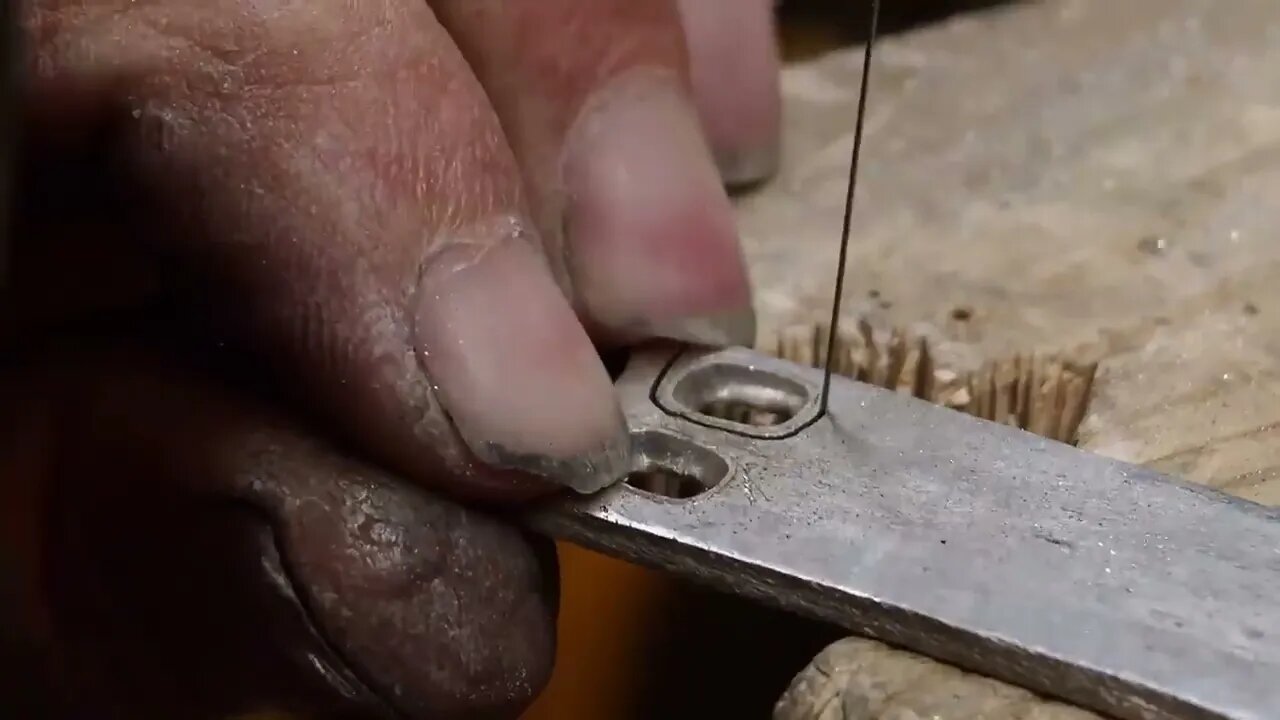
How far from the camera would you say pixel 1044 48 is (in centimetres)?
88

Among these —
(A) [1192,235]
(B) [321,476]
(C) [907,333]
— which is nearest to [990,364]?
(C) [907,333]

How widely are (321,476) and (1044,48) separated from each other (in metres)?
0.61

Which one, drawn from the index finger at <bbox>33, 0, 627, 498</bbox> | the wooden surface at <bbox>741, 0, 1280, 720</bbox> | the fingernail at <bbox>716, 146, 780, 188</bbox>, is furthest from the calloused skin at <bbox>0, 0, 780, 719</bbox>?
the fingernail at <bbox>716, 146, 780, 188</bbox>

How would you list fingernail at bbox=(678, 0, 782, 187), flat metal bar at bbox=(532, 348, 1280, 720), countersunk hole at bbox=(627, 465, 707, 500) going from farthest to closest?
1. fingernail at bbox=(678, 0, 782, 187)
2. countersunk hole at bbox=(627, 465, 707, 500)
3. flat metal bar at bbox=(532, 348, 1280, 720)

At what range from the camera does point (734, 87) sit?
733 millimetres

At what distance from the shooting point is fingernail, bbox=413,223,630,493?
1.50 feet

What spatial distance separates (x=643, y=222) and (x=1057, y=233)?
0.25 meters

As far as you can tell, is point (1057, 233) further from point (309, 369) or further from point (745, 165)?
point (309, 369)

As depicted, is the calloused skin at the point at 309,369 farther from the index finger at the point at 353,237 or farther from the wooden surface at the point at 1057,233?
the wooden surface at the point at 1057,233

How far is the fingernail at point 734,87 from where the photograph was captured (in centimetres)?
73

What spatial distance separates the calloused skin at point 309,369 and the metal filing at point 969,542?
0.04 metres

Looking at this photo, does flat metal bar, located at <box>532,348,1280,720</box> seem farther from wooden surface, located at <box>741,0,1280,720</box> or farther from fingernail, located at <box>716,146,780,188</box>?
fingernail, located at <box>716,146,780,188</box>

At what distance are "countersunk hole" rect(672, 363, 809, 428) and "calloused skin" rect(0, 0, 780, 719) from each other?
8 centimetres

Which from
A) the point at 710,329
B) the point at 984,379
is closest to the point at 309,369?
the point at 710,329
